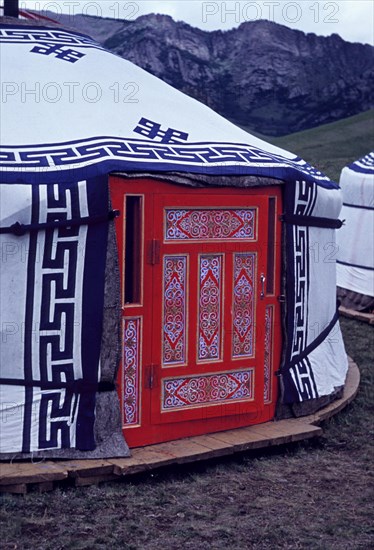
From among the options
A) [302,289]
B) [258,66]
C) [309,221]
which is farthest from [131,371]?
[258,66]

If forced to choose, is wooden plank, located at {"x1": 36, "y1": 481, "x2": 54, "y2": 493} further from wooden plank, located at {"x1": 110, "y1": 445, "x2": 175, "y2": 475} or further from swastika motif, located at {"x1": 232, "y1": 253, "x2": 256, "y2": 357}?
swastika motif, located at {"x1": 232, "y1": 253, "x2": 256, "y2": 357}

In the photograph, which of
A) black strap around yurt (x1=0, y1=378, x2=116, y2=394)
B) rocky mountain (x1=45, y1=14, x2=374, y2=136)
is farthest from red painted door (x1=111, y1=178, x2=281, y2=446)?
rocky mountain (x1=45, y1=14, x2=374, y2=136)

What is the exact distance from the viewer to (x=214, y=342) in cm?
461

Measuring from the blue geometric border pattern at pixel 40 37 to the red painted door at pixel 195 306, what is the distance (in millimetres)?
1261

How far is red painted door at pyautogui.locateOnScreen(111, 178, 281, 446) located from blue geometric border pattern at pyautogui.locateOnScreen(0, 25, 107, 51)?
126cm

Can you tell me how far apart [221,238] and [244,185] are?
0.90ft

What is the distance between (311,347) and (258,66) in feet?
147

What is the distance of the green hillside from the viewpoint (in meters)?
25.9

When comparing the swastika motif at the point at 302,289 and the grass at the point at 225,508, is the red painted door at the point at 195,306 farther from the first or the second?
the grass at the point at 225,508

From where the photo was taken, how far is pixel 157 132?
4.66m

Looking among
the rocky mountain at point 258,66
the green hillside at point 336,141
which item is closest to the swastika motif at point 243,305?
the green hillside at point 336,141

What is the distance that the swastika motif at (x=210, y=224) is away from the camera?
4.40 meters

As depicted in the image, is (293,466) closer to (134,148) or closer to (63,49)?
(134,148)

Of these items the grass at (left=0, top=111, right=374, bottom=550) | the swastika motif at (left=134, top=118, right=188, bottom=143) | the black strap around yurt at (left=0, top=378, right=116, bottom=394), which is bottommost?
the grass at (left=0, top=111, right=374, bottom=550)
